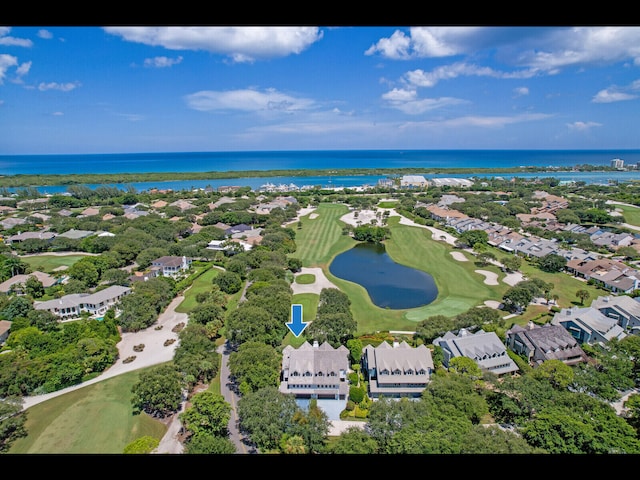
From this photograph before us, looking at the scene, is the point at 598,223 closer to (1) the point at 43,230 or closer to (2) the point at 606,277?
(2) the point at 606,277

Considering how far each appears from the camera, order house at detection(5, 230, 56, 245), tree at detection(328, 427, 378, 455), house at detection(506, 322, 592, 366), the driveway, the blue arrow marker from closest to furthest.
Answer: tree at detection(328, 427, 378, 455) < the driveway < house at detection(506, 322, 592, 366) < the blue arrow marker < house at detection(5, 230, 56, 245)

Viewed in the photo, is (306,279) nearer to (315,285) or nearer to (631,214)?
(315,285)

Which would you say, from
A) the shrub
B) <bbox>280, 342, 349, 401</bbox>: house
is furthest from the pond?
the shrub

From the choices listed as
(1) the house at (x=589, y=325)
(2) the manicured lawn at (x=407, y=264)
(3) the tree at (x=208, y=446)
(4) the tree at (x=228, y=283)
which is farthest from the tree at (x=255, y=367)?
(1) the house at (x=589, y=325)

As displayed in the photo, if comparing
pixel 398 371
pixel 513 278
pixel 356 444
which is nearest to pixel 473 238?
pixel 513 278

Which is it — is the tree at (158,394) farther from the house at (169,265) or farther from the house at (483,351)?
the house at (169,265)

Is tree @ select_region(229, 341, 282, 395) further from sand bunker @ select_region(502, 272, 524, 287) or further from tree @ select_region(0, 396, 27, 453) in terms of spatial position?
sand bunker @ select_region(502, 272, 524, 287)

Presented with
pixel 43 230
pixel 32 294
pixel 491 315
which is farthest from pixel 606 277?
pixel 43 230
